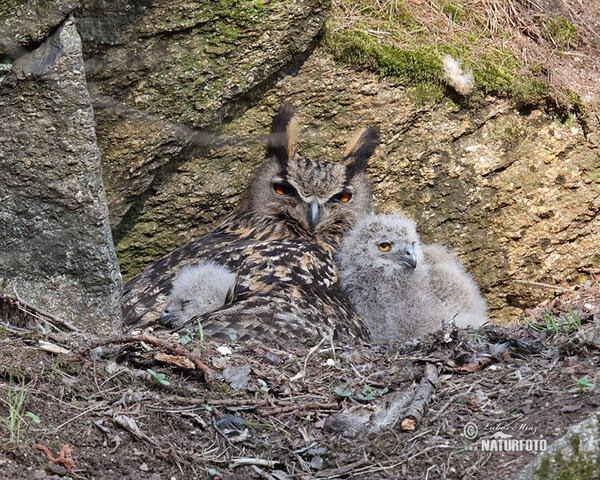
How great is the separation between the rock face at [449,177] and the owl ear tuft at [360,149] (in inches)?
4.9

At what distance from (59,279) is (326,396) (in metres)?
1.65

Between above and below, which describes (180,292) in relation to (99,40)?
below

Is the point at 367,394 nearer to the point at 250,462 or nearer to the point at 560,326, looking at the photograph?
the point at 250,462

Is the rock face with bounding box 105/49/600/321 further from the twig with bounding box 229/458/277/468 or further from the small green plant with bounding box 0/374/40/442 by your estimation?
the twig with bounding box 229/458/277/468

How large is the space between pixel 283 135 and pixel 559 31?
8.94 feet

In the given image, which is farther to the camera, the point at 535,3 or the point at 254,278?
the point at 535,3

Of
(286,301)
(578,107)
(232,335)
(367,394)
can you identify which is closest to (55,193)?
(232,335)

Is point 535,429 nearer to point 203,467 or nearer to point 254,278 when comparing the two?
point 203,467

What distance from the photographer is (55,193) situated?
3.97 m

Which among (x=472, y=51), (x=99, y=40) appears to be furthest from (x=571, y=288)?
(x=99, y=40)

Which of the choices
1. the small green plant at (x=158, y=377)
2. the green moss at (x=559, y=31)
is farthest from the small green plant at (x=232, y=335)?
the green moss at (x=559, y=31)

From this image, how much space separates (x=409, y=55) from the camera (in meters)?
5.52

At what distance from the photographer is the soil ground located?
270 centimetres

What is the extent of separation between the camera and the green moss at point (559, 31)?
6.32 m
